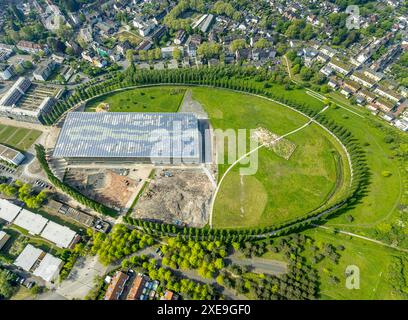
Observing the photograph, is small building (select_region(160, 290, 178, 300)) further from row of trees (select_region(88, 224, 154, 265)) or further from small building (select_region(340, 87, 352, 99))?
small building (select_region(340, 87, 352, 99))

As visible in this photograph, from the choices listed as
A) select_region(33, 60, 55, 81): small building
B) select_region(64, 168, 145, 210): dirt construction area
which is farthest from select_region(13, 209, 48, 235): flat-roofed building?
select_region(33, 60, 55, 81): small building

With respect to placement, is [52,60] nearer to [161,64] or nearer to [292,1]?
[161,64]

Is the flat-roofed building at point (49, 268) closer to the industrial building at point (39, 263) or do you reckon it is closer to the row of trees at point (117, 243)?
the industrial building at point (39, 263)

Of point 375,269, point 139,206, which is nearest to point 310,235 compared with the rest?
point 375,269

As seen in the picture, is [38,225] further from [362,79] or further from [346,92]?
[362,79]

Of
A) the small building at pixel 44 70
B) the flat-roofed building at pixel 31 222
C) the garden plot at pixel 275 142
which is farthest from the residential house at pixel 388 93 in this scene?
the small building at pixel 44 70
